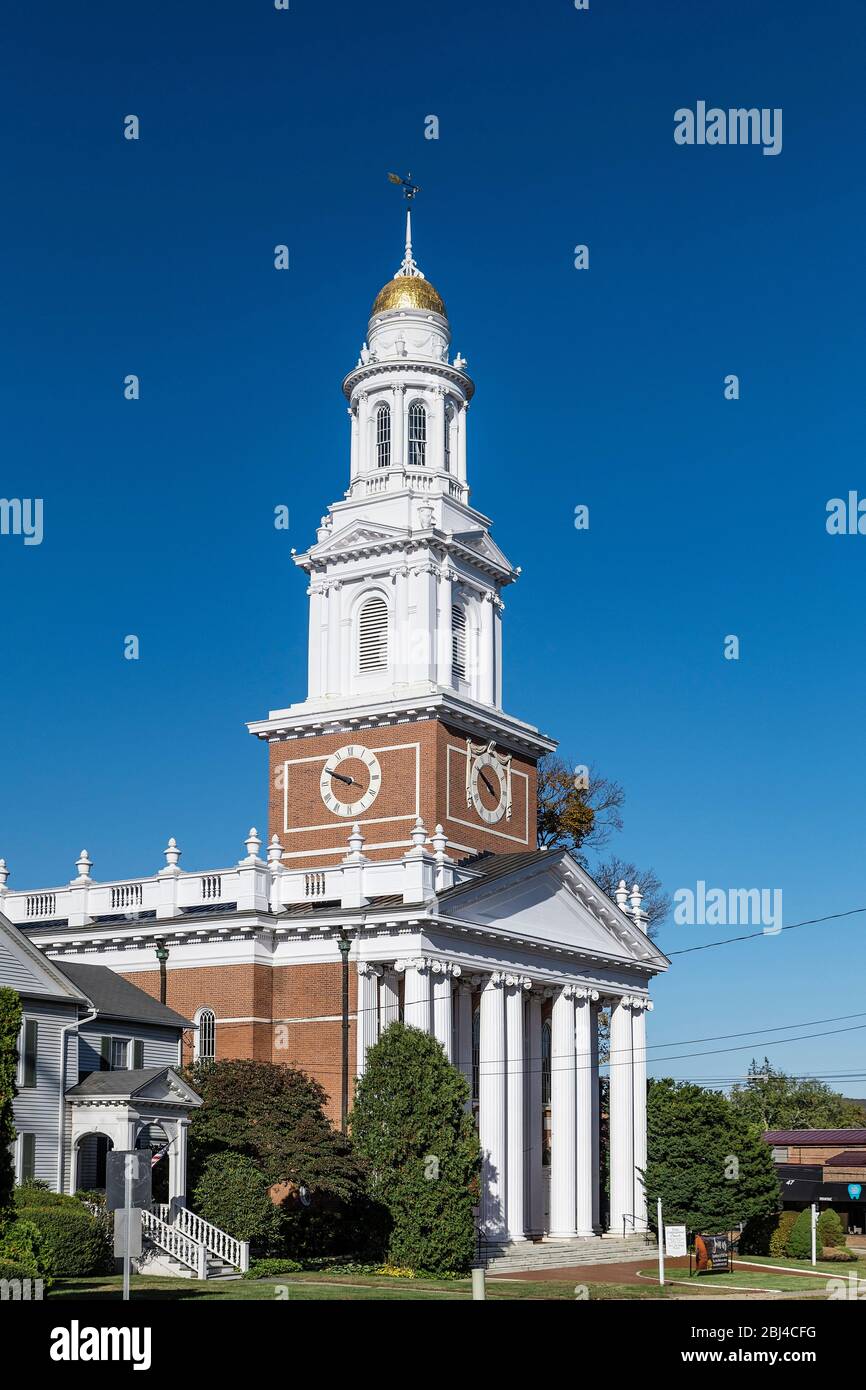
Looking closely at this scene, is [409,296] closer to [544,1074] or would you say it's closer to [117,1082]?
[544,1074]

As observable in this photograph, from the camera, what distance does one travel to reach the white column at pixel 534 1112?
56.0 m

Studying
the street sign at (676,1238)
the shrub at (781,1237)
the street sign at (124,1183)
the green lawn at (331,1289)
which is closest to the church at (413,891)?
the shrub at (781,1237)

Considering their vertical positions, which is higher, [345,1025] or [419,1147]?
[345,1025]

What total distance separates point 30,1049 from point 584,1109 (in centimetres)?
2249

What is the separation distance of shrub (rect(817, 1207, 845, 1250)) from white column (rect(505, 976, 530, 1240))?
571 inches

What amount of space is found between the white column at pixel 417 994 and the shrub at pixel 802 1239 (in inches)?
736

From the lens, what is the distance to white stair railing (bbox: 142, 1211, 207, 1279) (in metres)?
A: 38.1

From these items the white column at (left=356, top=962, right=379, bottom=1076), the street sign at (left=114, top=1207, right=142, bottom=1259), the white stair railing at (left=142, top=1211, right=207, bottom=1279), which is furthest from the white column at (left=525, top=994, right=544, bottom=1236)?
the street sign at (left=114, top=1207, right=142, bottom=1259)

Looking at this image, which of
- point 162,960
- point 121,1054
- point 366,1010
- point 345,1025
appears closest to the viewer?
point 121,1054

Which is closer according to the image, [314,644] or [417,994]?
[417,994]

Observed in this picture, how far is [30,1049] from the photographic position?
134ft

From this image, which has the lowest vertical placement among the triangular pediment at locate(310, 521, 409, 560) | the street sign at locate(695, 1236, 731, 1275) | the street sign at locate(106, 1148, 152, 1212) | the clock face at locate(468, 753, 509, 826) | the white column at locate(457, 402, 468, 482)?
the street sign at locate(695, 1236, 731, 1275)

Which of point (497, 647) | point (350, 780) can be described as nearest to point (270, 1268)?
point (350, 780)

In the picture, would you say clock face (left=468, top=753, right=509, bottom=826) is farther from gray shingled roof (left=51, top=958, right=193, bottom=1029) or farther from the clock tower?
gray shingled roof (left=51, top=958, right=193, bottom=1029)
